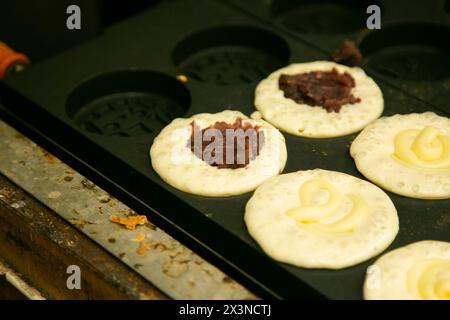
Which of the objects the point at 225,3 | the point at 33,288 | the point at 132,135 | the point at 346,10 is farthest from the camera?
the point at 346,10

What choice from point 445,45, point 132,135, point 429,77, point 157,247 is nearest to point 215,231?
point 157,247

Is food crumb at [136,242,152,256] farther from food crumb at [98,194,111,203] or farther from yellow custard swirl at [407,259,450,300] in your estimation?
yellow custard swirl at [407,259,450,300]

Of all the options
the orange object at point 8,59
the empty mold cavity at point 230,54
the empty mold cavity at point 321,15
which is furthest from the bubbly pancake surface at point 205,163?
the empty mold cavity at point 321,15

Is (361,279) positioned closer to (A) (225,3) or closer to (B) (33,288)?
(B) (33,288)

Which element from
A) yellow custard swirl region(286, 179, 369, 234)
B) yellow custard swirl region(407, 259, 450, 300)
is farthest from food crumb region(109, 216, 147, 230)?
yellow custard swirl region(407, 259, 450, 300)

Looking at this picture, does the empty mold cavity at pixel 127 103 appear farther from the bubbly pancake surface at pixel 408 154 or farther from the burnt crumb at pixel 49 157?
the bubbly pancake surface at pixel 408 154

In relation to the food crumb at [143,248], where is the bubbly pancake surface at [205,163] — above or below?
above
